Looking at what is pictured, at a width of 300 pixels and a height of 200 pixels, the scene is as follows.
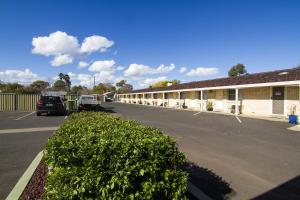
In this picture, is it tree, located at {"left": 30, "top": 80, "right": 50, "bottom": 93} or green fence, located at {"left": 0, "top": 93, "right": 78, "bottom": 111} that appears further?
tree, located at {"left": 30, "top": 80, "right": 50, "bottom": 93}

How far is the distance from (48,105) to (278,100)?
19.0 metres

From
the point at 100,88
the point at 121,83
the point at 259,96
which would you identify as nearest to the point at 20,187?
the point at 259,96

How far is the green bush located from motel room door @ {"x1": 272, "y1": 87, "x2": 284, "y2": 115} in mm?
18958

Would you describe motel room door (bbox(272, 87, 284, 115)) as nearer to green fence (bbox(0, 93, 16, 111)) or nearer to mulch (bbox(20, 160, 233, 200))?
mulch (bbox(20, 160, 233, 200))

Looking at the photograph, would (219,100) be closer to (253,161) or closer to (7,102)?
(253,161)

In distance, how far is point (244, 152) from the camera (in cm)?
777

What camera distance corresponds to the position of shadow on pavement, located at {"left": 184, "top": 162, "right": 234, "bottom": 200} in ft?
14.5

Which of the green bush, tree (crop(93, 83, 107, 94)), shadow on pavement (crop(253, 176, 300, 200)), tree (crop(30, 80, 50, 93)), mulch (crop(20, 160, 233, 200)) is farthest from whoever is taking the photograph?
tree (crop(93, 83, 107, 94))

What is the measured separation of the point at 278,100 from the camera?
1972 cm

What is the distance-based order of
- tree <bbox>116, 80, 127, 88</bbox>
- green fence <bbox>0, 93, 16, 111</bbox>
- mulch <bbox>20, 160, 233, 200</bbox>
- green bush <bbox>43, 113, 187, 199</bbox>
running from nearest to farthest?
green bush <bbox>43, 113, 187, 199</bbox>
mulch <bbox>20, 160, 233, 200</bbox>
green fence <bbox>0, 93, 16, 111</bbox>
tree <bbox>116, 80, 127, 88</bbox>

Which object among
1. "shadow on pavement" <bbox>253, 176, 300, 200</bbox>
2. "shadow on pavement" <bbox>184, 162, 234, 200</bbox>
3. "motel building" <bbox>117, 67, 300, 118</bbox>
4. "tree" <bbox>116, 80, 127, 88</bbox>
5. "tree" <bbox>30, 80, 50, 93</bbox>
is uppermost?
"tree" <bbox>116, 80, 127, 88</bbox>

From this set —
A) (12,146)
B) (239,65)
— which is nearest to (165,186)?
(12,146)

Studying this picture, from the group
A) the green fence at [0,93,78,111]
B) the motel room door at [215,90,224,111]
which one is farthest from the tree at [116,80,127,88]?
the motel room door at [215,90,224,111]

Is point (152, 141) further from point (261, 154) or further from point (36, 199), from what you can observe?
point (261, 154)
